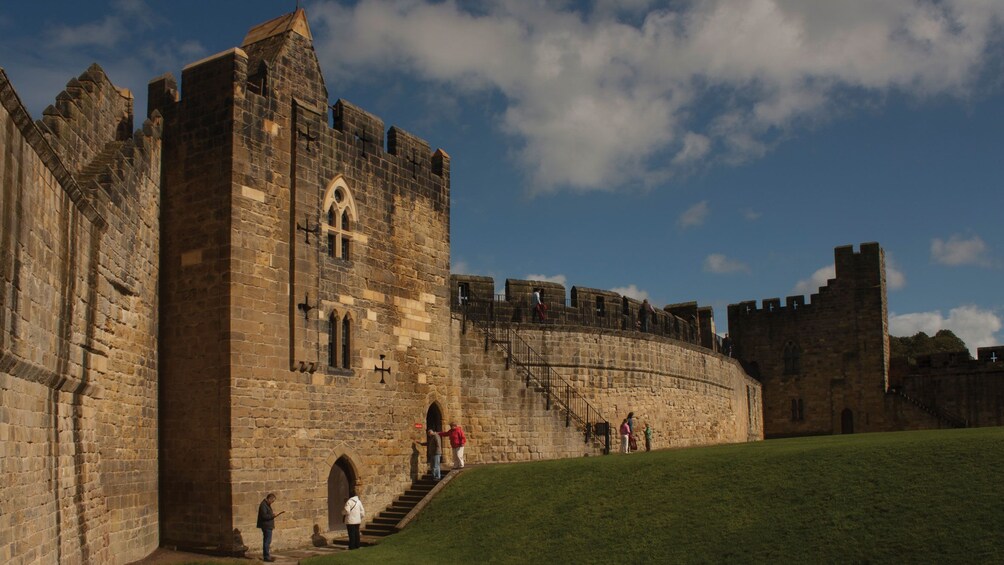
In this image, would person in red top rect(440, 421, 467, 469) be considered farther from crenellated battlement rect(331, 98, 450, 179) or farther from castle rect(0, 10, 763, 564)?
crenellated battlement rect(331, 98, 450, 179)

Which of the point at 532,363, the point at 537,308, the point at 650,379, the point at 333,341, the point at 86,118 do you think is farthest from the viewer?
the point at 650,379

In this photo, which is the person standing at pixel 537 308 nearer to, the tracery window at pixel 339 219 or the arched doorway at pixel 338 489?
the tracery window at pixel 339 219

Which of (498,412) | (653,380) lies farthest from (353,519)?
(653,380)

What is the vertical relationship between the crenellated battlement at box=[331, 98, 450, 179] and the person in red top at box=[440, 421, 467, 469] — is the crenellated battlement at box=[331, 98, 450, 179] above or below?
above

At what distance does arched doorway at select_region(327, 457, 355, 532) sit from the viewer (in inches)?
824

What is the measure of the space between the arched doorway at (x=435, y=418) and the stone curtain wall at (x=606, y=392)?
1.33 metres

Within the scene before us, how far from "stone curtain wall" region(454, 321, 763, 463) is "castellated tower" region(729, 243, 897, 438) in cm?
419

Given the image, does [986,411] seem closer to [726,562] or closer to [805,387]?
[805,387]

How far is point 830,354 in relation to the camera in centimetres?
4925

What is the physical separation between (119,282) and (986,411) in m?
40.3

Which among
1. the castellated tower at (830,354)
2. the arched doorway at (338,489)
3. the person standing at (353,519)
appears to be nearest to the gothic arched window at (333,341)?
the arched doorway at (338,489)

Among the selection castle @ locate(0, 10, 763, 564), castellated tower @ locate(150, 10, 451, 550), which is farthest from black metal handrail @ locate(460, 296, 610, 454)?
castellated tower @ locate(150, 10, 451, 550)

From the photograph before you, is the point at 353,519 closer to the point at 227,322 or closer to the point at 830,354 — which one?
the point at 227,322

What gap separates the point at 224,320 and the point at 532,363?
13.2 metres
